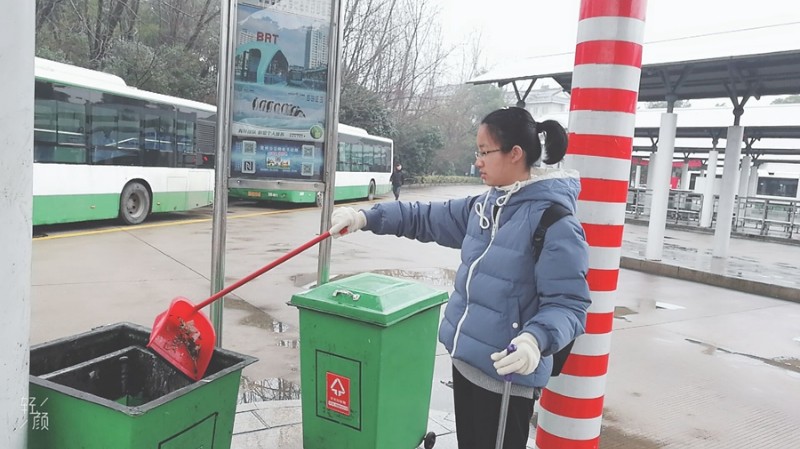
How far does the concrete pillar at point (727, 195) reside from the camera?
11758 mm

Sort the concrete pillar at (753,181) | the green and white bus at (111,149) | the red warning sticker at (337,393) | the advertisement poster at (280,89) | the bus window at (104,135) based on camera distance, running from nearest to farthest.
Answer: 1. the red warning sticker at (337,393)
2. the advertisement poster at (280,89)
3. the green and white bus at (111,149)
4. the bus window at (104,135)
5. the concrete pillar at (753,181)

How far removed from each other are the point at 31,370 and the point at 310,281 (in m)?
5.51

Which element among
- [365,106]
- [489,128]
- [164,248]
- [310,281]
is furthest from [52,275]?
[365,106]

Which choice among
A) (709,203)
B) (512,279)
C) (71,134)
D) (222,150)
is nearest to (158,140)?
(71,134)

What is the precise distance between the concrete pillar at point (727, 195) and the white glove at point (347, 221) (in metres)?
11.4

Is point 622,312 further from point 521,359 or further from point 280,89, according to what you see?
point 521,359

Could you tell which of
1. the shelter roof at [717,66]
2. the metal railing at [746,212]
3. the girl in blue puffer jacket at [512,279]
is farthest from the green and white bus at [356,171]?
the girl in blue puffer jacket at [512,279]

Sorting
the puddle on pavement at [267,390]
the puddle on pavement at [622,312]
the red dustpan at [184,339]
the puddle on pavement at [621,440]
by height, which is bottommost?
the puddle on pavement at [621,440]

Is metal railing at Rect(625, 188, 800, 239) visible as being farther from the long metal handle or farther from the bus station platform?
the long metal handle

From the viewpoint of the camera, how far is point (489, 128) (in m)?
2.09

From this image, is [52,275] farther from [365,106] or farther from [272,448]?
[365,106]

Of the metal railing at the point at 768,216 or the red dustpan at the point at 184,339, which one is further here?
the metal railing at the point at 768,216

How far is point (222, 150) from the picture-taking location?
3.11m

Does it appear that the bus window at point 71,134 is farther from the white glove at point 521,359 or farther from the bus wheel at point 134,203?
the white glove at point 521,359
